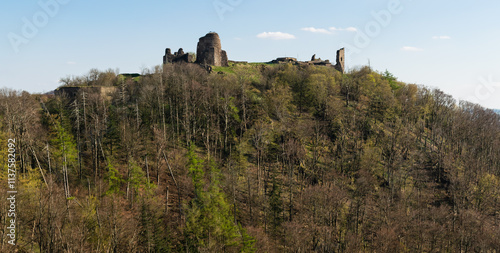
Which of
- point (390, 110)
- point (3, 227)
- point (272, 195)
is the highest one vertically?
point (390, 110)

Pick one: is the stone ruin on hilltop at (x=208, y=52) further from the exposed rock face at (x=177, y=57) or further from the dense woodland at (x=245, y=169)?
the dense woodland at (x=245, y=169)

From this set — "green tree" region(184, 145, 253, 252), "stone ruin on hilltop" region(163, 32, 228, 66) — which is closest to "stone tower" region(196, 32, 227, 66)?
"stone ruin on hilltop" region(163, 32, 228, 66)

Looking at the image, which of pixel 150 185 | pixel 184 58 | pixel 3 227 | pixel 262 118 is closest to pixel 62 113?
pixel 150 185

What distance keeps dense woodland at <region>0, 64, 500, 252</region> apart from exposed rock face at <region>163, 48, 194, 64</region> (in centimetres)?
1251

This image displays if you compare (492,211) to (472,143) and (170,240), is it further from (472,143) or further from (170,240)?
(170,240)

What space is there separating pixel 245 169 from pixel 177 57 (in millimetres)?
54218

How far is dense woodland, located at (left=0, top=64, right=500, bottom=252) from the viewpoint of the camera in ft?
108

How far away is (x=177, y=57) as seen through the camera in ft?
304

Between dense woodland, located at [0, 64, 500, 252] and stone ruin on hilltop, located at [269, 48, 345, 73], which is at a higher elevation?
stone ruin on hilltop, located at [269, 48, 345, 73]

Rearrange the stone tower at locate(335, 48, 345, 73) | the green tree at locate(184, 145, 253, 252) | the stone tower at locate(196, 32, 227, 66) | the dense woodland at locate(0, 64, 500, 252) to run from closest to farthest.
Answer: the green tree at locate(184, 145, 253, 252) < the dense woodland at locate(0, 64, 500, 252) < the stone tower at locate(196, 32, 227, 66) < the stone tower at locate(335, 48, 345, 73)

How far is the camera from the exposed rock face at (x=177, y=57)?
3504 inches

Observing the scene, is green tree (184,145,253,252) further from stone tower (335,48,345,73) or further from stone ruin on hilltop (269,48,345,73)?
stone tower (335,48,345,73)

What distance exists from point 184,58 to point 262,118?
40.6 m

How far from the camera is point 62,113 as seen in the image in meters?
50.1
